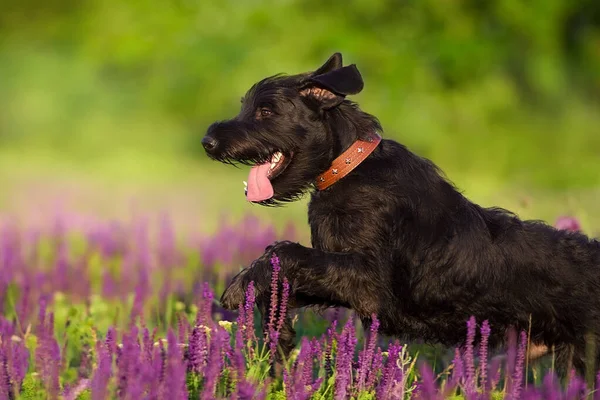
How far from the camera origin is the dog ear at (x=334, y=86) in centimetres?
459

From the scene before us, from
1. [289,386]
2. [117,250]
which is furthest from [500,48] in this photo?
[289,386]

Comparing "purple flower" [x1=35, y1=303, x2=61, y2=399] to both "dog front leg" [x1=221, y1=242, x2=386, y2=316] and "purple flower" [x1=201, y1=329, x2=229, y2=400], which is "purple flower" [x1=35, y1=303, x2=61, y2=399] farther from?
"dog front leg" [x1=221, y1=242, x2=386, y2=316]

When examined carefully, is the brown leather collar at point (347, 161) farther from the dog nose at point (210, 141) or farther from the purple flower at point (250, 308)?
the purple flower at point (250, 308)

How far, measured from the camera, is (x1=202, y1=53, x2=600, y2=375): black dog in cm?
446

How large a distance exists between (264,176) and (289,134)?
0.25 meters

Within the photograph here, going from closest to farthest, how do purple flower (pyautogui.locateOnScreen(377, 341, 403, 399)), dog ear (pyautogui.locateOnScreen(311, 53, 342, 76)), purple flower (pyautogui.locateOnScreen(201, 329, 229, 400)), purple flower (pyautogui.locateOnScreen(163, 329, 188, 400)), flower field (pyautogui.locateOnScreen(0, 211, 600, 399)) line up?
1. purple flower (pyautogui.locateOnScreen(163, 329, 188, 400))
2. purple flower (pyautogui.locateOnScreen(201, 329, 229, 400))
3. flower field (pyautogui.locateOnScreen(0, 211, 600, 399))
4. purple flower (pyautogui.locateOnScreen(377, 341, 403, 399))
5. dog ear (pyautogui.locateOnScreen(311, 53, 342, 76))

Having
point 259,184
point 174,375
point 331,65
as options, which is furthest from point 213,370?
point 331,65

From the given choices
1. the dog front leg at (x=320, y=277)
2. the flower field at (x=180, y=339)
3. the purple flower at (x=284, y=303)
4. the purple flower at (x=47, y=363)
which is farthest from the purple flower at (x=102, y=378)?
the dog front leg at (x=320, y=277)

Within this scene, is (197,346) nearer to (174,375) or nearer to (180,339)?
(180,339)

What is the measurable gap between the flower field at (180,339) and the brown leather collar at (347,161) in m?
0.60

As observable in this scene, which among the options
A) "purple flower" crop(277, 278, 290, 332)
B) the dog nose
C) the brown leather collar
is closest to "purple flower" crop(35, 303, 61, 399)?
"purple flower" crop(277, 278, 290, 332)

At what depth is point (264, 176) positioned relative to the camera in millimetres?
4895

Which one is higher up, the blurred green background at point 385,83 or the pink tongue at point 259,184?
the blurred green background at point 385,83

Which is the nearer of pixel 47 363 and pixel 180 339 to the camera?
pixel 47 363
